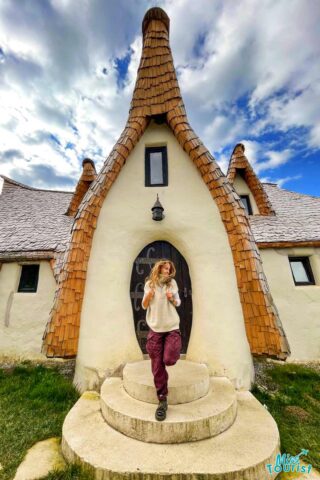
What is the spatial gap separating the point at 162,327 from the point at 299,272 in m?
5.53

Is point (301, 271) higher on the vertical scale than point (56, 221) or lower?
lower

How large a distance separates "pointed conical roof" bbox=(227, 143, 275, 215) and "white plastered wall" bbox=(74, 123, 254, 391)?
14.4ft

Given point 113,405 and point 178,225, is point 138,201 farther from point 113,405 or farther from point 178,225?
point 113,405

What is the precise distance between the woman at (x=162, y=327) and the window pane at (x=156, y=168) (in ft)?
8.37

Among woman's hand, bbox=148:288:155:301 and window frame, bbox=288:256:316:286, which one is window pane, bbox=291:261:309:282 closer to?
window frame, bbox=288:256:316:286

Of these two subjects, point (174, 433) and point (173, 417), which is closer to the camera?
point (174, 433)

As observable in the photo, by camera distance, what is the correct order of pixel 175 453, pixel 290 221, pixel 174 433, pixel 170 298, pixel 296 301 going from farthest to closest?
pixel 290 221
pixel 296 301
pixel 170 298
pixel 174 433
pixel 175 453

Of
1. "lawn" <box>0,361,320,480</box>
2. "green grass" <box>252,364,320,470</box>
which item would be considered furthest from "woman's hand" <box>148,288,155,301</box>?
"green grass" <box>252,364,320,470</box>

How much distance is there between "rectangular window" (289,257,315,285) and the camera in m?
6.14

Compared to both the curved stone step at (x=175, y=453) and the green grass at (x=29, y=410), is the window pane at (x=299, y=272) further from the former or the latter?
the green grass at (x=29, y=410)

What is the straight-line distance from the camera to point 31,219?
831 centimetres

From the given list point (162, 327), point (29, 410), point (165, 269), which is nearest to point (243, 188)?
point (165, 269)

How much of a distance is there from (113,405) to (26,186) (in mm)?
12858

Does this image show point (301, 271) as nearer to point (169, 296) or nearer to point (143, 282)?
point (143, 282)
